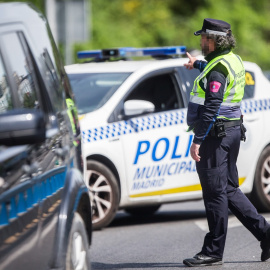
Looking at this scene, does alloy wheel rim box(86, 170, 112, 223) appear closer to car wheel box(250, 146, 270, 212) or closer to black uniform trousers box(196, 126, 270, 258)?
car wheel box(250, 146, 270, 212)

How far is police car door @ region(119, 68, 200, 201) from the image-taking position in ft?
28.4

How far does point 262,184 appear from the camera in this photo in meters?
9.48

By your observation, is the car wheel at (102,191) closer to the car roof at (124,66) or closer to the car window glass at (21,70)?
the car roof at (124,66)

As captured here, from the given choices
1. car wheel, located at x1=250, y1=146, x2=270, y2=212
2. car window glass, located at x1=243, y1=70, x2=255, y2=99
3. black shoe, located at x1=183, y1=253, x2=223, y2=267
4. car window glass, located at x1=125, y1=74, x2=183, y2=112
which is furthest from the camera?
car window glass, located at x1=243, y1=70, x2=255, y2=99

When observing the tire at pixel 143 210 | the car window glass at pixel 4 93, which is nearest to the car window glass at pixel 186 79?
the tire at pixel 143 210

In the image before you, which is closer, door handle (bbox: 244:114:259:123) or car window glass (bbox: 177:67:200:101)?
car window glass (bbox: 177:67:200:101)

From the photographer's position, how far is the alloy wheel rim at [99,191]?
8.55 meters

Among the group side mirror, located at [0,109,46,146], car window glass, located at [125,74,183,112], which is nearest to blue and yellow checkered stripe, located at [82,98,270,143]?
car window glass, located at [125,74,183,112]

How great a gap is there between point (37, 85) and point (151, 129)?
4292 mm

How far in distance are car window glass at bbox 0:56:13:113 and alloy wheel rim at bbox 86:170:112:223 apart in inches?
158

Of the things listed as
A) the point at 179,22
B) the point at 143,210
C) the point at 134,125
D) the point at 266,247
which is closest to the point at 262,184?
the point at 143,210

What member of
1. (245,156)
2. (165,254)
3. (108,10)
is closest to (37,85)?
(165,254)

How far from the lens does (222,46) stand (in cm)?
Result: 633

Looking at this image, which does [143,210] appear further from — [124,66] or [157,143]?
[124,66]
